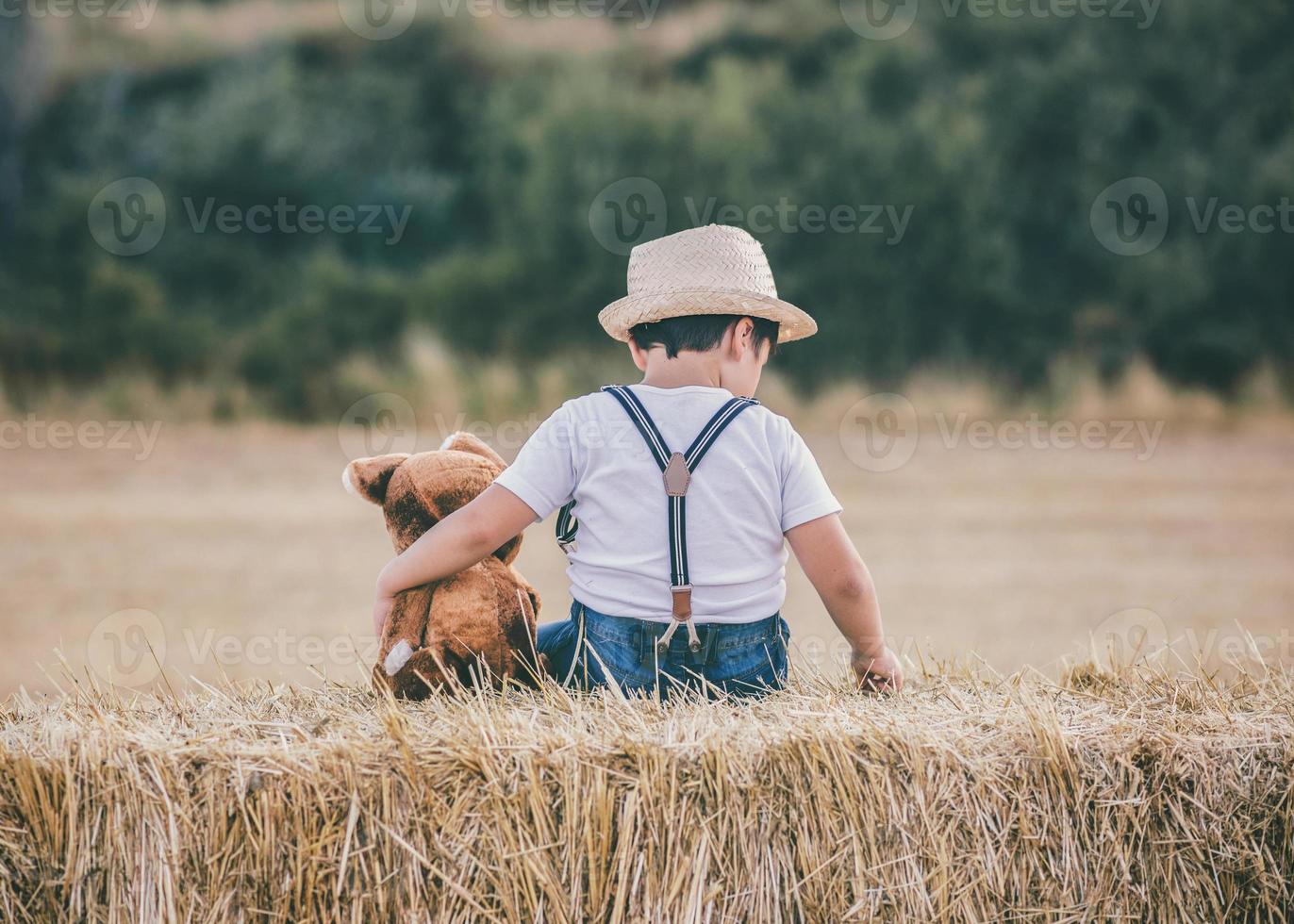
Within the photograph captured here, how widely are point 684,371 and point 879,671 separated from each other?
0.67 meters

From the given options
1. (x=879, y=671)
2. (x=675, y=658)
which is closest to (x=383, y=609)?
(x=675, y=658)

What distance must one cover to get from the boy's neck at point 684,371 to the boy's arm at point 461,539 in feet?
1.25

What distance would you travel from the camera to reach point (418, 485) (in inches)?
87.5

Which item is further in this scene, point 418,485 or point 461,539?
point 418,485

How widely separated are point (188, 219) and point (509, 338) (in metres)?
4.88

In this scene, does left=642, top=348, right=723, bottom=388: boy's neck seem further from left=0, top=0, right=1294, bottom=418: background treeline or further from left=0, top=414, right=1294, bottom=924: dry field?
left=0, top=0, right=1294, bottom=418: background treeline

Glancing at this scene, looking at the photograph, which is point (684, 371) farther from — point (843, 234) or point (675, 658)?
point (843, 234)

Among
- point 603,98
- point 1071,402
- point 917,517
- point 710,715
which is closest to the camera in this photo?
point 710,715

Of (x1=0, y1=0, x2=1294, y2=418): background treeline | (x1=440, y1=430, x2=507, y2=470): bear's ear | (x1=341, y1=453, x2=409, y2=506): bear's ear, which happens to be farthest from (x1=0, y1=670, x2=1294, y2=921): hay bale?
(x1=0, y1=0, x2=1294, y2=418): background treeline

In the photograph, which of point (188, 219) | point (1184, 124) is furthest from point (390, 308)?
point (1184, 124)

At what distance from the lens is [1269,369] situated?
39.7 ft

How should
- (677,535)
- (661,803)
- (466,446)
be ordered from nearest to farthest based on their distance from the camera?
(661,803)
(677,535)
(466,446)

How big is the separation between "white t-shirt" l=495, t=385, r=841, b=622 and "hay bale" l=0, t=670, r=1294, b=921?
253 millimetres

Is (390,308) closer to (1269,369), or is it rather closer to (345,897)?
(1269,369)
